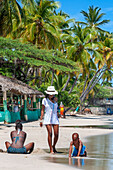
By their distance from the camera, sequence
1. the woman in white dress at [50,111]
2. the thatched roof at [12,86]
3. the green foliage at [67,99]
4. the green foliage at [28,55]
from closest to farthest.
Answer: the woman in white dress at [50,111]
the thatched roof at [12,86]
the green foliage at [28,55]
the green foliage at [67,99]

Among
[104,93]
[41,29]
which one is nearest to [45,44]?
[41,29]

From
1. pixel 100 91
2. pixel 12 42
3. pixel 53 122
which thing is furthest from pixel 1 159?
pixel 100 91

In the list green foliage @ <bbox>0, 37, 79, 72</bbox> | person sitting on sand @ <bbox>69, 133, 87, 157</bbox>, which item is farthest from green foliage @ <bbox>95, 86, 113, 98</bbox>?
person sitting on sand @ <bbox>69, 133, 87, 157</bbox>

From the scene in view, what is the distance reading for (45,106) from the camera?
973 cm

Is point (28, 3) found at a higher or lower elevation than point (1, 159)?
higher

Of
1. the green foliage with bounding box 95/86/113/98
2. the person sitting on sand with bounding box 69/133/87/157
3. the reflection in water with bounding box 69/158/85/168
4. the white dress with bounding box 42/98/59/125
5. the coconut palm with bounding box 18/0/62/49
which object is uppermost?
the coconut palm with bounding box 18/0/62/49

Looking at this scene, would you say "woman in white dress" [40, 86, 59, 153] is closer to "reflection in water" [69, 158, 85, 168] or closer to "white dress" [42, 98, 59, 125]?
"white dress" [42, 98, 59, 125]

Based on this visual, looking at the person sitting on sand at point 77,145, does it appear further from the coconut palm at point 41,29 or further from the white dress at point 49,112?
the coconut palm at point 41,29

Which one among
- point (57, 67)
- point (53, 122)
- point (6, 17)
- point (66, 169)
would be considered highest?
point (6, 17)

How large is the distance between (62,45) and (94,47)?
15.5ft

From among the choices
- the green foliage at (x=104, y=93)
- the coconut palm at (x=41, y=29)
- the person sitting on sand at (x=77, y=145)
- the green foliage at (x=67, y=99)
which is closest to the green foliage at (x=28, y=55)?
the coconut palm at (x=41, y=29)

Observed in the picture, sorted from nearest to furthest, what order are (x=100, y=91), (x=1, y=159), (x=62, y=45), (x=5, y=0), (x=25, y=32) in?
(x=1, y=159), (x=5, y=0), (x=25, y=32), (x=62, y=45), (x=100, y=91)

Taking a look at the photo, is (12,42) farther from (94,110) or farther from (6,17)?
(94,110)

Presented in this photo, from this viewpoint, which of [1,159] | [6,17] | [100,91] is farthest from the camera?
[100,91]
